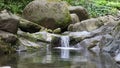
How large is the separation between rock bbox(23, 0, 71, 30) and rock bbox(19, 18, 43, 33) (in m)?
1.54

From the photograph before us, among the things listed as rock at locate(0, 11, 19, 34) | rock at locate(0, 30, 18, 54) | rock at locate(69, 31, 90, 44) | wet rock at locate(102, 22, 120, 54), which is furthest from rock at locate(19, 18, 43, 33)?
wet rock at locate(102, 22, 120, 54)

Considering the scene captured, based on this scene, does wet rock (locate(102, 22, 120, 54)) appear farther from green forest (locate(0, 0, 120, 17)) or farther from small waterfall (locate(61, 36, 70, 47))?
green forest (locate(0, 0, 120, 17))

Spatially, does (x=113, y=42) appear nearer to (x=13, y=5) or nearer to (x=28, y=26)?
(x=28, y=26)

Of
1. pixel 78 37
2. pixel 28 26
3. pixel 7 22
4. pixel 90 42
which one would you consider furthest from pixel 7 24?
pixel 78 37

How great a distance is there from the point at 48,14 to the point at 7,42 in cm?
735

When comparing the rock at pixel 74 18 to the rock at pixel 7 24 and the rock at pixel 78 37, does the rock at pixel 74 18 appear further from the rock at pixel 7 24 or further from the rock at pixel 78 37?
the rock at pixel 7 24

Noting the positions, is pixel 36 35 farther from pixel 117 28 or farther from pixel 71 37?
pixel 117 28

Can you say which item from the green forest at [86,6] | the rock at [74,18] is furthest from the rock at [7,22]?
the rock at [74,18]

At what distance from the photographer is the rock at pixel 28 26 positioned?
2239cm

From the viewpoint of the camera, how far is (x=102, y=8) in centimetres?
3653

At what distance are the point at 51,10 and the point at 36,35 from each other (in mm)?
3971

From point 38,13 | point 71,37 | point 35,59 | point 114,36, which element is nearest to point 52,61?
point 35,59

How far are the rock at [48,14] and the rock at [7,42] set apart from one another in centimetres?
625

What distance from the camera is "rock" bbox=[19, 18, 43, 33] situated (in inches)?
882
